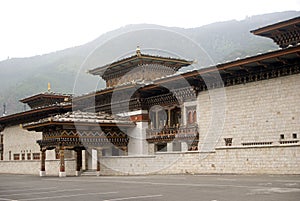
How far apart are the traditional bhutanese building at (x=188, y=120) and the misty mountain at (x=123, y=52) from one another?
6295cm

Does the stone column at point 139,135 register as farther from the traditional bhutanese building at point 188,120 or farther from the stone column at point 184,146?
the stone column at point 184,146

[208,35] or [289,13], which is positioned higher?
[289,13]

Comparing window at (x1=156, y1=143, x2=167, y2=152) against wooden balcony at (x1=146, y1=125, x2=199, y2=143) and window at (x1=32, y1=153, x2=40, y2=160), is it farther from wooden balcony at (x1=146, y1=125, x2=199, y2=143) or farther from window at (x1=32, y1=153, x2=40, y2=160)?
window at (x1=32, y1=153, x2=40, y2=160)

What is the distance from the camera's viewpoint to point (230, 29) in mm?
153250

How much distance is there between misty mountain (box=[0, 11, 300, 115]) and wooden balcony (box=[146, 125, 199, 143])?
2615 inches

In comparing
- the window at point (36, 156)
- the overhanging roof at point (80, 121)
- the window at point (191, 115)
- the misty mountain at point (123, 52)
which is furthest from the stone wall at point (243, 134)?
the misty mountain at point (123, 52)

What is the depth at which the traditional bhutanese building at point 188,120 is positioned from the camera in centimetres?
1884

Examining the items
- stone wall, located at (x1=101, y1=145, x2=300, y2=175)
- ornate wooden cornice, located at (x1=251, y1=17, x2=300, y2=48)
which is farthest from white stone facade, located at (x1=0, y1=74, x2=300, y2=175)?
ornate wooden cornice, located at (x1=251, y1=17, x2=300, y2=48)

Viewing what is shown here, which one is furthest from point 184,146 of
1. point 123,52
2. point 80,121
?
point 123,52

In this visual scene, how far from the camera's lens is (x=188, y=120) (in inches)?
971

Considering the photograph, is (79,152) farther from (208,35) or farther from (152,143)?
(208,35)

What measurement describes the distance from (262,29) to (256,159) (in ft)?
→ 28.8

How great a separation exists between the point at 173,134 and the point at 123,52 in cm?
8862

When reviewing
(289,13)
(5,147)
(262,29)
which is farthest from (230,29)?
(262,29)
